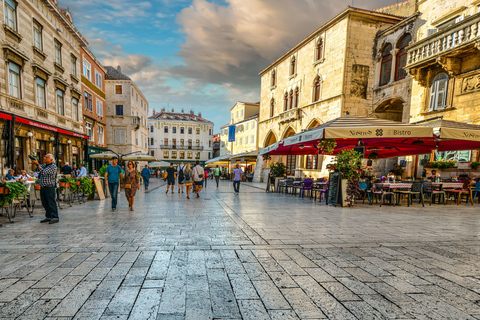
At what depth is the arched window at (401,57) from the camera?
1518 cm

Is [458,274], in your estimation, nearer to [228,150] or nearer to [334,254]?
[334,254]

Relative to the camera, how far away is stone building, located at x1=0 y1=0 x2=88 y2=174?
11.3 meters

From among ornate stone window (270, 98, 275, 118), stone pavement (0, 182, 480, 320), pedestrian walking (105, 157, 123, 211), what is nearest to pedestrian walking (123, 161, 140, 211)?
pedestrian walking (105, 157, 123, 211)

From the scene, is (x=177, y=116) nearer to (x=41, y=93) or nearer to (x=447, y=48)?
(x=41, y=93)

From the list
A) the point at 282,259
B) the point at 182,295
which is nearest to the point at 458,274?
the point at 282,259

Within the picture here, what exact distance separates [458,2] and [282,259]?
627 inches

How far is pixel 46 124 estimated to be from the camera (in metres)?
14.0

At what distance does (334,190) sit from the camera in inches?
365

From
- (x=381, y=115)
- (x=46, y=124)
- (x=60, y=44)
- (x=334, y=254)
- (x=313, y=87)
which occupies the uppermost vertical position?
(x=60, y=44)

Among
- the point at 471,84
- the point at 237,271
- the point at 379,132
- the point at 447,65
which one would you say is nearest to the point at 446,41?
the point at 447,65

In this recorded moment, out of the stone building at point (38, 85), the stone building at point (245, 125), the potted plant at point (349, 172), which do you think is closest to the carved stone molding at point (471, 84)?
the potted plant at point (349, 172)

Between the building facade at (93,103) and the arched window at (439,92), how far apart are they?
79.5ft

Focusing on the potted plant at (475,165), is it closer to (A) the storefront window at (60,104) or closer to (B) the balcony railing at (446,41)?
(B) the balcony railing at (446,41)

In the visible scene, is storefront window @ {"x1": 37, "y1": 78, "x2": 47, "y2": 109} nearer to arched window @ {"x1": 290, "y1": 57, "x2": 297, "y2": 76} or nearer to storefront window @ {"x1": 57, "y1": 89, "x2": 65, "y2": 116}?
storefront window @ {"x1": 57, "y1": 89, "x2": 65, "y2": 116}
